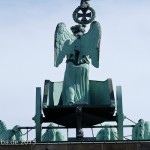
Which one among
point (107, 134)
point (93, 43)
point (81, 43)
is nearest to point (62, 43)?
point (81, 43)

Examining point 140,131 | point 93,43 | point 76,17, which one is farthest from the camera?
point 76,17

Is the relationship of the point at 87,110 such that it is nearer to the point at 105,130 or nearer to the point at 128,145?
the point at 105,130

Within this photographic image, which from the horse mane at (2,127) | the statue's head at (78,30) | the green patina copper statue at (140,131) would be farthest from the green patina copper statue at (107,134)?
the statue's head at (78,30)

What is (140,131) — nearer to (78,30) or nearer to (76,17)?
(78,30)

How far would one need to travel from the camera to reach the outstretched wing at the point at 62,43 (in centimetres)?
3644

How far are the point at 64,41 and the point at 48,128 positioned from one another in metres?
4.13

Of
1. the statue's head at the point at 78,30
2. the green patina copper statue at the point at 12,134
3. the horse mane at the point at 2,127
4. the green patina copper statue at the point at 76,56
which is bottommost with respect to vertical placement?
the green patina copper statue at the point at 12,134

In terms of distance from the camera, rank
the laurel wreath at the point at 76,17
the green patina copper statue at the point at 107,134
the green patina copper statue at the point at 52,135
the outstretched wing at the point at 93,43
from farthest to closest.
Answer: the green patina copper statue at the point at 52,135
the laurel wreath at the point at 76,17
the green patina copper statue at the point at 107,134
the outstretched wing at the point at 93,43

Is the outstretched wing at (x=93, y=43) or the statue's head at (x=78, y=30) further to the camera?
the statue's head at (x=78, y=30)

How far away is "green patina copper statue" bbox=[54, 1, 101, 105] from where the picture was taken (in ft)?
119

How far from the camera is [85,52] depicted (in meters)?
36.5

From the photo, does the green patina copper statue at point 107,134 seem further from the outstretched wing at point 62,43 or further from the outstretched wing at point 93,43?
the outstretched wing at point 62,43

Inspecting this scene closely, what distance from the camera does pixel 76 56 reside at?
36.7 meters

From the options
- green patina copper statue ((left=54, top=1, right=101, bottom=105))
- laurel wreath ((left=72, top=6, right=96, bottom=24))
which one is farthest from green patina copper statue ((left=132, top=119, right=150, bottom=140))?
laurel wreath ((left=72, top=6, right=96, bottom=24))
